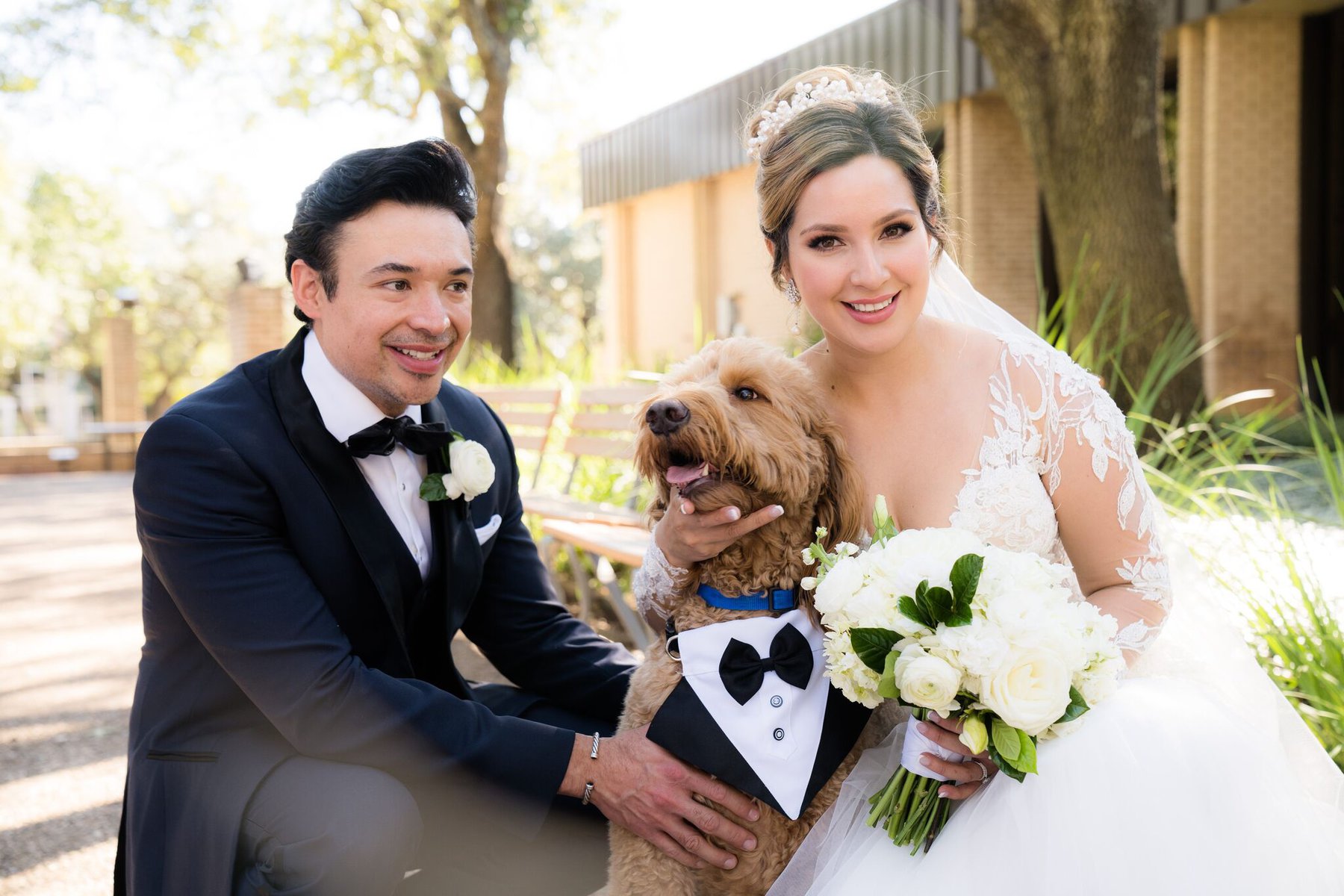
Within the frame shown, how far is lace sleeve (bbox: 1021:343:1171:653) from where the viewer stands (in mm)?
2320

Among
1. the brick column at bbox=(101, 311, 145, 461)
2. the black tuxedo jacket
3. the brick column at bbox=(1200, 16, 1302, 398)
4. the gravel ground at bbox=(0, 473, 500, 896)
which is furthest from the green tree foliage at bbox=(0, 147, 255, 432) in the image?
the black tuxedo jacket

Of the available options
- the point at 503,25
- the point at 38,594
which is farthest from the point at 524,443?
the point at 503,25

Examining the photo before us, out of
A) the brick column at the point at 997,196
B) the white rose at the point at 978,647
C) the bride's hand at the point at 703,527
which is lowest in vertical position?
the white rose at the point at 978,647

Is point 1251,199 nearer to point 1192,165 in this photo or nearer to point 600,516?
point 1192,165

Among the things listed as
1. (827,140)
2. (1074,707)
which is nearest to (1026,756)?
(1074,707)

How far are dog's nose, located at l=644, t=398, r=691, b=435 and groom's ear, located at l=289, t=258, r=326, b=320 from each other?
37.7 inches

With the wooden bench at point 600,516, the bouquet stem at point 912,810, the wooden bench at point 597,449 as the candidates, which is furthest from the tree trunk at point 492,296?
the bouquet stem at point 912,810

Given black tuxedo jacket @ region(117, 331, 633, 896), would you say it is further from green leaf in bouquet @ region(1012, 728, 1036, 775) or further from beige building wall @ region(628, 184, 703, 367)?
beige building wall @ region(628, 184, 703, 367)

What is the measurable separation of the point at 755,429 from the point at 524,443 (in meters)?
5.90

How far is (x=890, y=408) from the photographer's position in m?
2.49

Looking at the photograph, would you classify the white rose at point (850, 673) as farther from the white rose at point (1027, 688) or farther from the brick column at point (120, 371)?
the brick column at point (120, 371)

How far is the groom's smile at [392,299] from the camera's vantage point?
240 cm

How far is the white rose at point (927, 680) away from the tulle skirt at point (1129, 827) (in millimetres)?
318

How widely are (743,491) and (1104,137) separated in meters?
5.49
